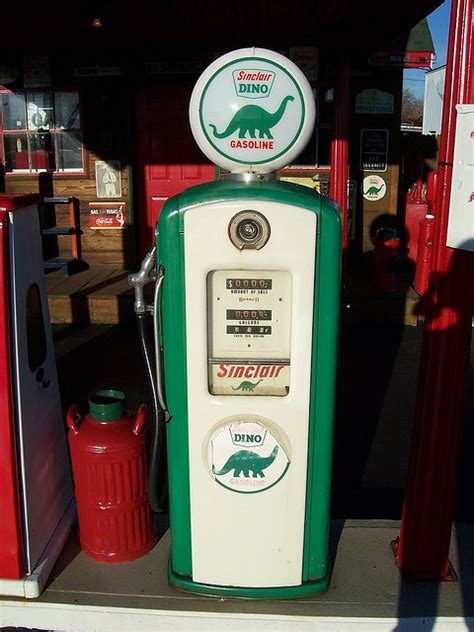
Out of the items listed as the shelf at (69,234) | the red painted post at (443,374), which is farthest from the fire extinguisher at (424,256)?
the red painted post at (443,374)

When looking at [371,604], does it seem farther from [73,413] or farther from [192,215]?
[192,215]

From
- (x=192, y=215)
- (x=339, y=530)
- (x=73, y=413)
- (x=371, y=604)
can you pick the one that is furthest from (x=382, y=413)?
(x=192, y=215)

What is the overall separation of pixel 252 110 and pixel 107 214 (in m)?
6.22

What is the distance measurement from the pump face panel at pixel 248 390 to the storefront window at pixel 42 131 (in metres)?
6.51

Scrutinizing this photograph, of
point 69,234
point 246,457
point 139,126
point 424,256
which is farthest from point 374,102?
point 246,457

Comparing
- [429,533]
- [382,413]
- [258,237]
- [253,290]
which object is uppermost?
[258,237]

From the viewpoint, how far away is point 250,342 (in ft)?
8.36

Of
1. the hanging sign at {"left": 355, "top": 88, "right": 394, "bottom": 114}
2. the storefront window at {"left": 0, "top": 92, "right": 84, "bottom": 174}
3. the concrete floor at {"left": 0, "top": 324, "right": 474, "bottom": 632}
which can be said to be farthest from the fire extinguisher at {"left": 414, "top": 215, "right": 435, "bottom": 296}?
the storefront window at {"left": 0, "top": 92, "right": 84, "bottom": 174}

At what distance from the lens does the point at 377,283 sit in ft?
24.6

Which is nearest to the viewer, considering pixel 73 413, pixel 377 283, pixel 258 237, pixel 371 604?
pixel 258 237

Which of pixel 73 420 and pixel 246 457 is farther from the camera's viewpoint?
pixel 73 420

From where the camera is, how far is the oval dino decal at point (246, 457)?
260cm

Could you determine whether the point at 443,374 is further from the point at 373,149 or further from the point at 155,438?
the point at 373,149

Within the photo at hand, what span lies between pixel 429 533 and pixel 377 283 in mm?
4863
